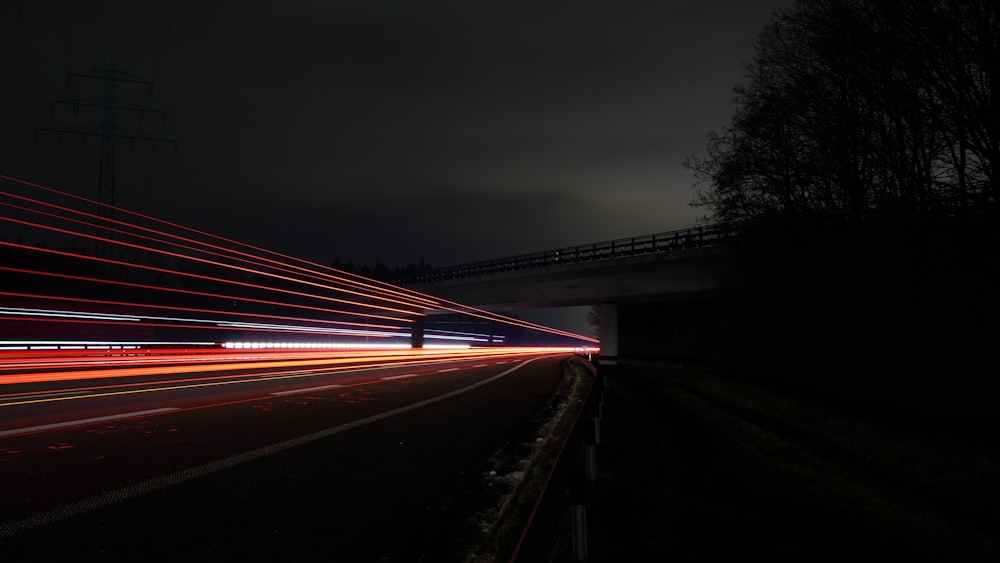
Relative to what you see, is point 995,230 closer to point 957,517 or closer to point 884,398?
point 884,398

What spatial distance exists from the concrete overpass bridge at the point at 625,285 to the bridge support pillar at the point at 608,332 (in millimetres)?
74

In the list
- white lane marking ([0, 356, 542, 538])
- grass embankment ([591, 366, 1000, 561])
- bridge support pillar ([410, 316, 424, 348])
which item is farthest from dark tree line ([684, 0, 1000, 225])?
bridge support pillar ([410, 316, 424, 348])

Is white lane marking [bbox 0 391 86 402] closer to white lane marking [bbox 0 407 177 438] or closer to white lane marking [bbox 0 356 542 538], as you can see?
white lane marking [bbox 0 407 177 438]

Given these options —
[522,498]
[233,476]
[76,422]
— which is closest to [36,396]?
[76,422]

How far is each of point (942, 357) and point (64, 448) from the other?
60.9 ft

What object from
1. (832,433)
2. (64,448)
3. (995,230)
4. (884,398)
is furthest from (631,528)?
(884,398)

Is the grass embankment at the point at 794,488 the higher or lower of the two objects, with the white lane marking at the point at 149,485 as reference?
lower

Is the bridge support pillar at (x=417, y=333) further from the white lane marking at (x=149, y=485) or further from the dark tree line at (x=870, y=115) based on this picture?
the white lane marking at (x=149, y=485)

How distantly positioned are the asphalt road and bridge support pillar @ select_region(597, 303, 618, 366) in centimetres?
3895

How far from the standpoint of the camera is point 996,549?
6.75 meters

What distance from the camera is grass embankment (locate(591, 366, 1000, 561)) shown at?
6645 mm

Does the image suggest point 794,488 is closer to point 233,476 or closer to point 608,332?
point 233,476

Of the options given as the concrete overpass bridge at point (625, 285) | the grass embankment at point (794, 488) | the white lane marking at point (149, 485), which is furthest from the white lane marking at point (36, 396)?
the concrete overpass bridge at point (625, 285)

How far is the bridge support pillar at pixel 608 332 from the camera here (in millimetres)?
54312
